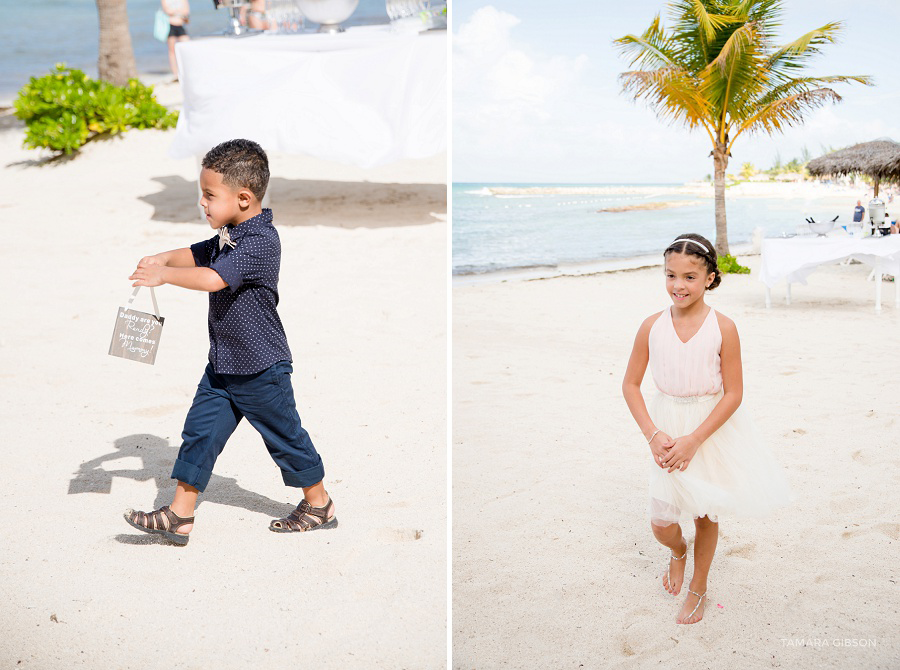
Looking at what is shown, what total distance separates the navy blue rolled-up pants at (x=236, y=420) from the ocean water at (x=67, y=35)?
78.3 ft

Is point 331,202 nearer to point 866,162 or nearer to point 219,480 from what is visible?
point 219,480

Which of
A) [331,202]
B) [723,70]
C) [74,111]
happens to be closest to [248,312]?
[331,202]

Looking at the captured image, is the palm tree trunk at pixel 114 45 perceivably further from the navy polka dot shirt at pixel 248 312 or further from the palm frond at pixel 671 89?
the navy polka dot shirt at pixel 248 312

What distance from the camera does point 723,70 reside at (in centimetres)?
1095

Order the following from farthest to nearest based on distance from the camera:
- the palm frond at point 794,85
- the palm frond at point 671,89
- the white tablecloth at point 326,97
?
the palm frond at point 794,85, the palm frond at point 671,89, the white tablecloth at point 326,97

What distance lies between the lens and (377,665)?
206cm

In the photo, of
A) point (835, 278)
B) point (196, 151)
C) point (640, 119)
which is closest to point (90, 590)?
point (196, 151)

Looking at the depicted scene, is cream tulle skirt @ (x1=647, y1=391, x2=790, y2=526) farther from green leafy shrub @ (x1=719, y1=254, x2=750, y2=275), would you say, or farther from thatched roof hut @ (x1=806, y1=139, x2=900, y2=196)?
thatched roof hut @ (x1=806, y1=139, x2=900, y2=196)

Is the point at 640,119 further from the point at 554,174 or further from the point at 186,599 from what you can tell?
the point at 186,599

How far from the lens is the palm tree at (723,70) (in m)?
11.1

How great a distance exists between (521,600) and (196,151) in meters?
5.65

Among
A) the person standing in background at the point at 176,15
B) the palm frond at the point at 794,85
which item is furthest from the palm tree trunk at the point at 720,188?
the person standing in background at the point at 176,15

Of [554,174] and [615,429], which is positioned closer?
[615,429]

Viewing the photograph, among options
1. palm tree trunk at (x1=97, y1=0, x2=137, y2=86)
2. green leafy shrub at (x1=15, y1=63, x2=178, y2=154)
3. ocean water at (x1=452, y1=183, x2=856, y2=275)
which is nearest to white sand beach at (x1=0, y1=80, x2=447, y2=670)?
green leafy shrub at (x1=15, y1=63, x2=178, y2=154)
